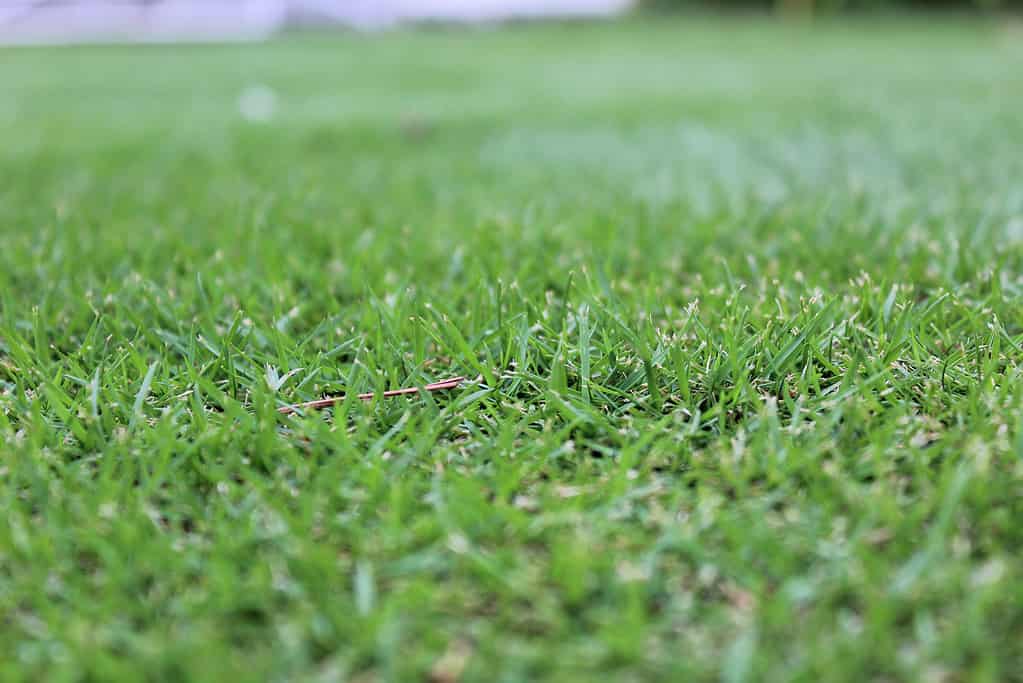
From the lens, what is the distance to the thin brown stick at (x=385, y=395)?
3.68ft

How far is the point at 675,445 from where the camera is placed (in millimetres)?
1013

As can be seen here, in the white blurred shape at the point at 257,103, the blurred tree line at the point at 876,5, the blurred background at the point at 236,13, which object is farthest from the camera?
the blurred background at the point at 236,13

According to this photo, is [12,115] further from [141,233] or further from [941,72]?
[941,72]

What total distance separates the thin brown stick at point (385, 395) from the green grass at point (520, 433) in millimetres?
17

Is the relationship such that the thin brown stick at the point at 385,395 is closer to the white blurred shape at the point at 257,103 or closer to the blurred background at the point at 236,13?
the white blurred shape at the point at 257,103

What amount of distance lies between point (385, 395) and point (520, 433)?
8.0 inches

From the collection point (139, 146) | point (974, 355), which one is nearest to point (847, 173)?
point (974, 355)

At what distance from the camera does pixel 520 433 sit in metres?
1.09

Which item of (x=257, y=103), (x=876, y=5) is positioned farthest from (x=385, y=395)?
(x=876, y=5)

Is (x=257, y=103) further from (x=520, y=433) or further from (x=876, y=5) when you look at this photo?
(x=876, y=5)

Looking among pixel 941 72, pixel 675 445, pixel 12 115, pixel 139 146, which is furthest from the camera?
pixel 941 72

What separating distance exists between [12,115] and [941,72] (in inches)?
206

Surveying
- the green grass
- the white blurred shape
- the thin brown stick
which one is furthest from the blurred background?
the thin brown stick

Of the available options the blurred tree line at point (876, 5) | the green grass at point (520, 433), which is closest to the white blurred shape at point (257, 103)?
the green grass at point (520, 433)
